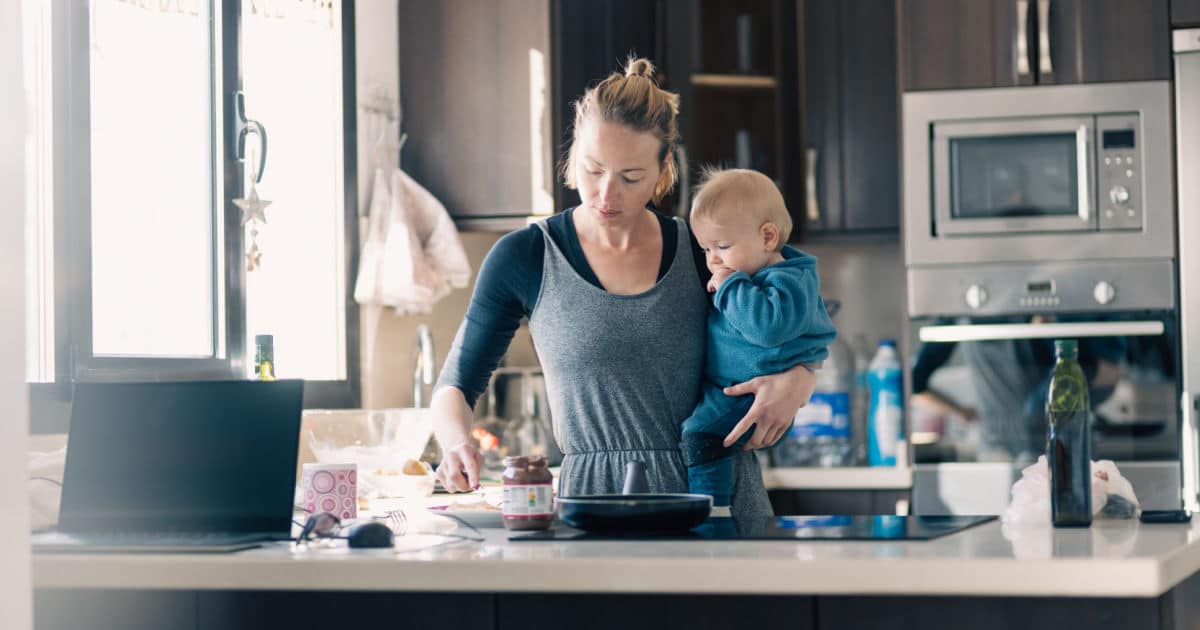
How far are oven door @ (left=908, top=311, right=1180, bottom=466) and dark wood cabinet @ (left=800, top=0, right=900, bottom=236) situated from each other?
446 millimetres

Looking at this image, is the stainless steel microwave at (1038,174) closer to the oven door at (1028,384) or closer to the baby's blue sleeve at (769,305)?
the oven door at (1028,384)

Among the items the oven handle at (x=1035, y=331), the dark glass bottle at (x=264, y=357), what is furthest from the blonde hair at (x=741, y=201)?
the oven handle at (x=1035, y=331)

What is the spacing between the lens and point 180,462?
175 centimetres

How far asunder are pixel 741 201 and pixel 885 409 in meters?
1.77

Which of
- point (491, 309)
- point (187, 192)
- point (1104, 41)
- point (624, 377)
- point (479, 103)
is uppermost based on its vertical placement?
point (1104, 41)

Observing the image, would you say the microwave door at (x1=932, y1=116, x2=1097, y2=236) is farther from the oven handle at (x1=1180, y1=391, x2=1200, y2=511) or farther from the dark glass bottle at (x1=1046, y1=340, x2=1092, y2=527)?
the dark glass bottle at (x1=1046, y1=340, x2=1092, y2=527)

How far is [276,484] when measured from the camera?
172 cm

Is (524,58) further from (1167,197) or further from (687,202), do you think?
(1167,197)

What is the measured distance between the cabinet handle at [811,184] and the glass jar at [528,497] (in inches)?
86.6

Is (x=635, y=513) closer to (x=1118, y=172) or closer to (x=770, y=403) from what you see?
(x=770, y=403)

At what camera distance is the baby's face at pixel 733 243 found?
2.07m

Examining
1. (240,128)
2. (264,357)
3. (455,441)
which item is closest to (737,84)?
(240,128)

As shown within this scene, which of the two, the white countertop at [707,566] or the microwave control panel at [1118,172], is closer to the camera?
the white countertop at [707,566]

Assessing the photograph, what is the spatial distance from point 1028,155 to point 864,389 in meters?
0.82
